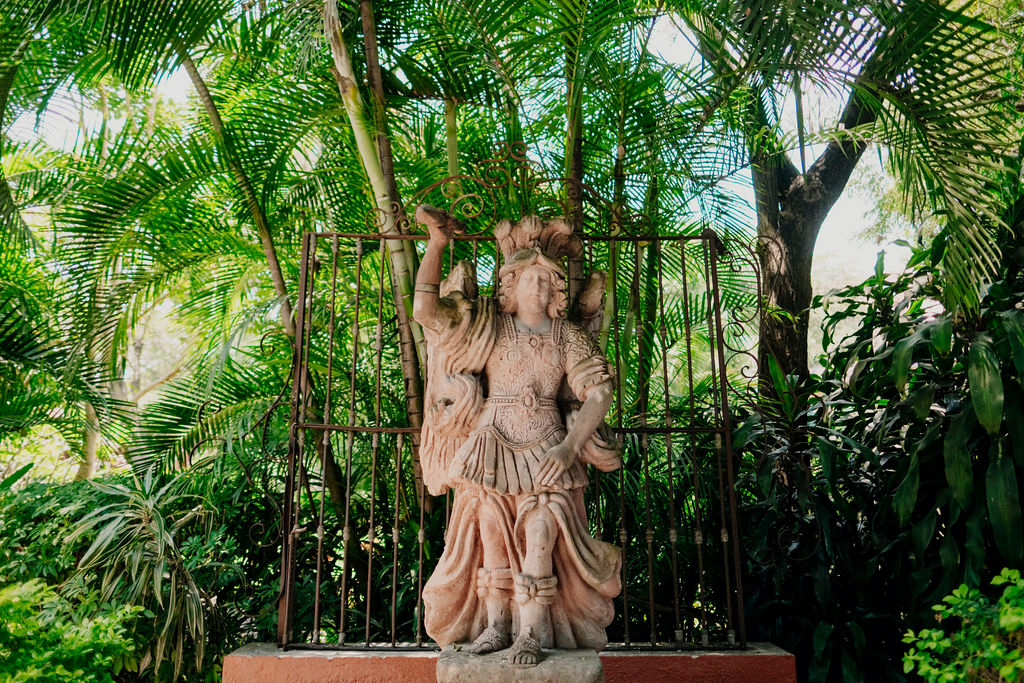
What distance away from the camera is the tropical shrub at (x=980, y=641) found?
2.83 metres

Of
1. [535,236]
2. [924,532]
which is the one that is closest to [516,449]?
[535,236]

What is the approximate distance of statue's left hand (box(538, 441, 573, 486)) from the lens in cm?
299

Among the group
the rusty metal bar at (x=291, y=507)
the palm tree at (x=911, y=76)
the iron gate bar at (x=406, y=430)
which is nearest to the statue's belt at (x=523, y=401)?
the iron gate bar at (x=406, y=430)

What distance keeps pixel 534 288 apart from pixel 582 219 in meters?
1.07

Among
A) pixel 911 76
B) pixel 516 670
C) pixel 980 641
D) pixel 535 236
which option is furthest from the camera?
pixel 911 76

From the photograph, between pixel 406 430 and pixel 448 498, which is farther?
pixel 448 498

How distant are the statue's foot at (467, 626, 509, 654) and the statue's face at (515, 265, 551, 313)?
1.14 meters

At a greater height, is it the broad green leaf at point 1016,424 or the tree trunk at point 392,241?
the tree trunk at point 392,241

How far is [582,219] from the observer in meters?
4.23

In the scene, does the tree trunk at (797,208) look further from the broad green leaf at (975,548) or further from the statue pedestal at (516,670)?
the statue pedestal at (516,670)

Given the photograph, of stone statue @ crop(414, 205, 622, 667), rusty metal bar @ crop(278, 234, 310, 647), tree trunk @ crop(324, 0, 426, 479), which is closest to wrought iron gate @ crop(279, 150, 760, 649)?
rusty metal bar @ crop(278, 234, 310, 647)

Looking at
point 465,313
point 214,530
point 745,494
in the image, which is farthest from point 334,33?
point 745,494

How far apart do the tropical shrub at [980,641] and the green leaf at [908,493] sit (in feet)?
2.24

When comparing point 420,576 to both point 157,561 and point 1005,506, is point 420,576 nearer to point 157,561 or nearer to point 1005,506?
point 157,561
